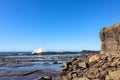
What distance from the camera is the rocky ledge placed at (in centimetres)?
1987

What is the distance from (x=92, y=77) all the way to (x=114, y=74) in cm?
330

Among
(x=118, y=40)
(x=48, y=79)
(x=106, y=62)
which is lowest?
(x=48, y=79)

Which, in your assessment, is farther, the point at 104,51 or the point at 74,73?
the point at 104,51

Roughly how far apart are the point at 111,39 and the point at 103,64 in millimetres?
7165

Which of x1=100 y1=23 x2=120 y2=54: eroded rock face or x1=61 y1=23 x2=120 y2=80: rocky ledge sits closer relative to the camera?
x1=61 y1=23 x2=120 y2=80: rocky ledge

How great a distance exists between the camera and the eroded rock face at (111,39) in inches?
1100

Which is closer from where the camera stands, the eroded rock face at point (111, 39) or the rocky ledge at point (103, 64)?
the rocky ledge at point (103, 64)

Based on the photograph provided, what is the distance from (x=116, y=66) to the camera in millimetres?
20984

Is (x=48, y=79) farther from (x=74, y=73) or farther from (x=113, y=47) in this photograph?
(x=113, y=47)

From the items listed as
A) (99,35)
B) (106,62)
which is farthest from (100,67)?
(99,35)

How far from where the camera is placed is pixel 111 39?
29.7 metres

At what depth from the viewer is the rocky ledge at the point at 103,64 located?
1987 cm

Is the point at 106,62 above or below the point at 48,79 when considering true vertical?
above

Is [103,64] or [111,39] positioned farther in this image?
[111,39]
